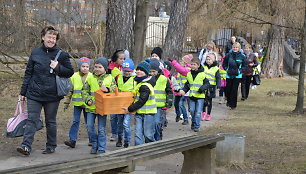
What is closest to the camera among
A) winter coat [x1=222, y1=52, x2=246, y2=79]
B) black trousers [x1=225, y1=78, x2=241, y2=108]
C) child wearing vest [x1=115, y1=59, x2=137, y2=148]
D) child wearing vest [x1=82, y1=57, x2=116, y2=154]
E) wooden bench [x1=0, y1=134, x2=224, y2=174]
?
wooden bench [x1=0, y1=134, x2=224, y2=174]

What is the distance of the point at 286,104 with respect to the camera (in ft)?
52.8

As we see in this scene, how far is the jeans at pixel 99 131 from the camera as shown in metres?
8.30

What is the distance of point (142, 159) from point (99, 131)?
8.52 feet

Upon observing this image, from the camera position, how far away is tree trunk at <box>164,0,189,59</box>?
17438 mm

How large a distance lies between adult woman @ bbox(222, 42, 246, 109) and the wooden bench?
7.59 metres

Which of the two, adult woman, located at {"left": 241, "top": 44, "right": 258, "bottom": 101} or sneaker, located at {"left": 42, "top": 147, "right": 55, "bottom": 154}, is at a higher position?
adult woman, located at {"left": 241, "top": 44, "right": 258, "bottom": 101}

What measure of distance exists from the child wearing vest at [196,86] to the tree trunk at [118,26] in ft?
7.38

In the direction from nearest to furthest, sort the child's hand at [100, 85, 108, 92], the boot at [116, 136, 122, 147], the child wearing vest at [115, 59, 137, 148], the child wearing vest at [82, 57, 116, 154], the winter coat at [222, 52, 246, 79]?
the child's hand at [100, 85, 108, 92]
the child wearing vest at [82, 57, 116, 154]
the child wearing vest at [115, 59, 137, 148]
the boot at [116, 136, 122, 147]
the winter coat at [222, 52, 246, 79]

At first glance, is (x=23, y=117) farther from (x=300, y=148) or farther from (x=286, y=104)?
(x=286, y=104)

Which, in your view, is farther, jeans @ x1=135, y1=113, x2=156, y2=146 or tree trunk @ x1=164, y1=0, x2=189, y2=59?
tree trunk @ x1=164, y1=0, x2=189, y2=59

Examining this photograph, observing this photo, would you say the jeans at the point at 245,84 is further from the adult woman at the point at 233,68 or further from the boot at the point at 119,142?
the boot at the point at 119,142

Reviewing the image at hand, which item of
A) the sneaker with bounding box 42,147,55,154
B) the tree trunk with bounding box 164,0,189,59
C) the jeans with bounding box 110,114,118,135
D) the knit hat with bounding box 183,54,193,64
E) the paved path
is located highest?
the tree trunk with bounding box 164,0,189,59

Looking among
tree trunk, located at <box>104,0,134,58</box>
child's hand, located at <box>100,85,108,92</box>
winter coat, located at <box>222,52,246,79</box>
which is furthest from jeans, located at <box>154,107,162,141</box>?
winter coat, located at <box>222,52,246,79</box>

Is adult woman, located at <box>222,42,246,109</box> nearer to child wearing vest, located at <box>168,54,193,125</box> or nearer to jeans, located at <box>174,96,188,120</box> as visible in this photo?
child wearing vest, located at <box>168,54,193,125</box>
